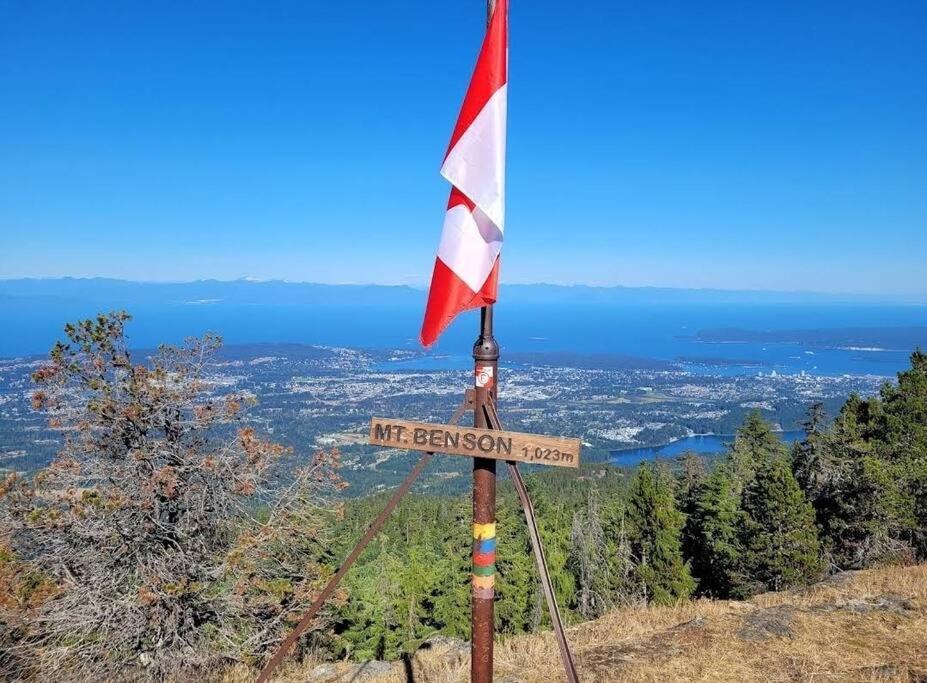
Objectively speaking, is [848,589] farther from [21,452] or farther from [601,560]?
[21,452]

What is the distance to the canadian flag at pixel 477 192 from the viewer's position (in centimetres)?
374

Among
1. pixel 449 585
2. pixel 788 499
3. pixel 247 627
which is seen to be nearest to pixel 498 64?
pixel 247 627

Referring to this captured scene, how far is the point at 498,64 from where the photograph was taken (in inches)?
147

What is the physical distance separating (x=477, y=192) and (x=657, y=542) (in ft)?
85.2

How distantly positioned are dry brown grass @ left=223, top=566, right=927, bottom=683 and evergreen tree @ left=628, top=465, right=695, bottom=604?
18.6 meters

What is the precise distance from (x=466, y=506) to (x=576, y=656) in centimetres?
2645

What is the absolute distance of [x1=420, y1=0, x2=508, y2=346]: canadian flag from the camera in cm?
374

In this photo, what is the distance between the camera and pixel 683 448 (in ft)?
330

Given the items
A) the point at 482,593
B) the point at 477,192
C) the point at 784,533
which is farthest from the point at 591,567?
the point at 477,192

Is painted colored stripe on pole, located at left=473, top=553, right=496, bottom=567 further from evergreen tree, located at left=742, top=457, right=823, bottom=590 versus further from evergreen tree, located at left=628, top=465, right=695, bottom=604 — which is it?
evergreen tree, located at left=628, top=465, right=695, bottom=604

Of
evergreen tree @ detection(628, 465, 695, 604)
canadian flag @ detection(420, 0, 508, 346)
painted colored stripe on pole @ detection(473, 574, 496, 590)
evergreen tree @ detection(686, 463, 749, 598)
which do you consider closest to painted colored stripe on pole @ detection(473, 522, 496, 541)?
painted colored stripe on pole @ detection(473, 574, 496, 590)

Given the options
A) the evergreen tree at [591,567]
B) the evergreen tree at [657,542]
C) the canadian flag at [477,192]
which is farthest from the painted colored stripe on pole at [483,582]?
the evergreen tree at [591,567]

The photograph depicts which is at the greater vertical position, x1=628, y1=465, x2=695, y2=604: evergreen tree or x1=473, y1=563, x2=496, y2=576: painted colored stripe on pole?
x1=473, y1=563, x2=496, y2=576: painted colored stripe on pole

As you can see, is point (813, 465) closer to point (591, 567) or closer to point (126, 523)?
point (591, 567)
